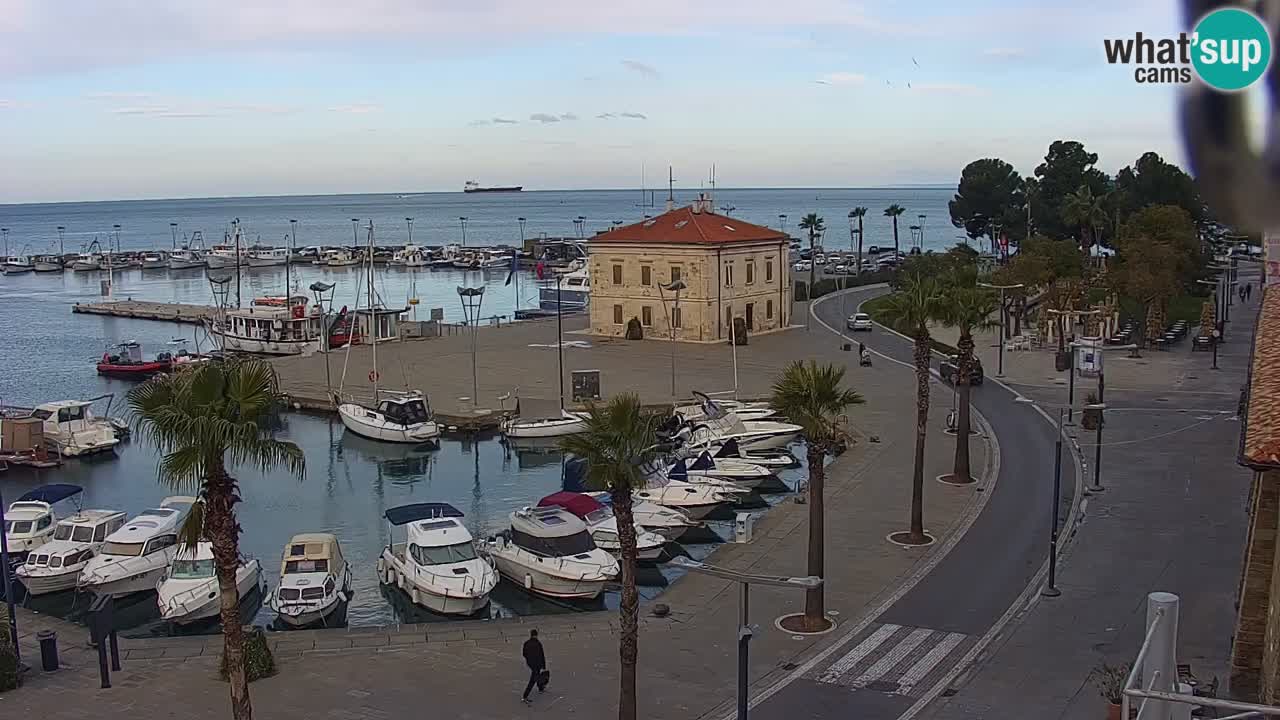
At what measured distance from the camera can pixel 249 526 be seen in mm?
38875

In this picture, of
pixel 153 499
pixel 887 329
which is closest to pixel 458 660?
pixel 153 499

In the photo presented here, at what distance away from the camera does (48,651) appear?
23516 mm

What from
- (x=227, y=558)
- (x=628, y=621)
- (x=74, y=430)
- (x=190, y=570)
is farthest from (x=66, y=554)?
(x=74, y=430)

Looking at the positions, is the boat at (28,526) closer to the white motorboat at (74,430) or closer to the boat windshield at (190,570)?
the boat windshield at (190,570)

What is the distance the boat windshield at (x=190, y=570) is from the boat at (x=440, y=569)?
14.5 ft

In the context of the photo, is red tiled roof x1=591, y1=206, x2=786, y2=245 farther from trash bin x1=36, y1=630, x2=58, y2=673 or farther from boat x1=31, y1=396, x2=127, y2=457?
trash bin x1=36, y1=630, x2=58, y2=673

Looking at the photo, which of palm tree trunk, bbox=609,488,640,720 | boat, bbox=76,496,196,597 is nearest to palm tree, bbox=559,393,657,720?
palm tree trunk, bbox=609,488,640,720

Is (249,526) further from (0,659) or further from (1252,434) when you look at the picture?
(1252,434)

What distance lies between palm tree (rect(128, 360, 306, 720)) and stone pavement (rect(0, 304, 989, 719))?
4.06 meters

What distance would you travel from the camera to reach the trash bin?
23438 millimetres

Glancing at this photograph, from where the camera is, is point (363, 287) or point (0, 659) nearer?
point (0, 659)

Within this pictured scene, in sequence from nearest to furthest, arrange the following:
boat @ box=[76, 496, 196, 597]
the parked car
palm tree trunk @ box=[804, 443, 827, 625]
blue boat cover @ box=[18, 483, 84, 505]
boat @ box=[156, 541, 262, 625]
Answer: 1. palm tree trunk @ box=[804, 443, 827, 625]
2. boat @ box=[156, 541, 262, 625]
3. boat @ box=[76, 496, 196, 597]
4. blue boat cover @ box=[18, 483, 84, 505]
5. the parked car

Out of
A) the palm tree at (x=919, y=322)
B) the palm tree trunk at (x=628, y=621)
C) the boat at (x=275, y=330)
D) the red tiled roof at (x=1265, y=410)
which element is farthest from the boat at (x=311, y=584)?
the boat at (x=275, y=330)

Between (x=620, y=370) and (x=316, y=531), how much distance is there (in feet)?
91.7
